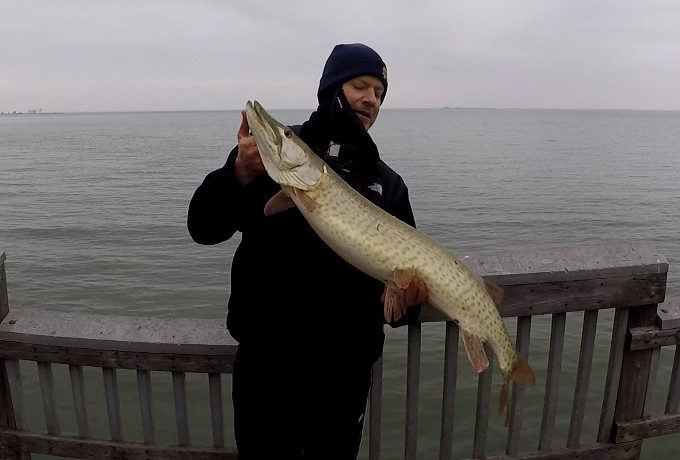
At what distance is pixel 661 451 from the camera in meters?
6.00

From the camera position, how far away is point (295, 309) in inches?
96.7

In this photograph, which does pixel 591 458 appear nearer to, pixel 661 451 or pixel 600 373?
pixel 661 451

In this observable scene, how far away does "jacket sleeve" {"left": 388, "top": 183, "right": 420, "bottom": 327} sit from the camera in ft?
8.83

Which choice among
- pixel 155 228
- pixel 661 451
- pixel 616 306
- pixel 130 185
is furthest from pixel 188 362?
pixel 130 185

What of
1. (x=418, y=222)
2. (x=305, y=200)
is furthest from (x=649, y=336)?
(x=418, y=222)

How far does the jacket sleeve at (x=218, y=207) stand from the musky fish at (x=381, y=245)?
16 centimetres

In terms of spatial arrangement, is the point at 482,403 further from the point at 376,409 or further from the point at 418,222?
the point at 418,222

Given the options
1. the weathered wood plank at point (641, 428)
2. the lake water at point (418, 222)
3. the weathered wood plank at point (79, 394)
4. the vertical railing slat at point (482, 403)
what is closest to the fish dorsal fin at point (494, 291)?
the vertical railing slat at point (482, 403)

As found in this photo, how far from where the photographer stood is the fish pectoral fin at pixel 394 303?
239 cm

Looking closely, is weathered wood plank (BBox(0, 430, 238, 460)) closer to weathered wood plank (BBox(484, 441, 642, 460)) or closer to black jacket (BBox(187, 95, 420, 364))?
black jacket (BBox(187, 95, 420, 364))

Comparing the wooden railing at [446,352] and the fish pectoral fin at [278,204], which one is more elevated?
the fish pectoral fin at [278,204]

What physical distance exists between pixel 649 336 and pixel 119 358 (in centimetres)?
305

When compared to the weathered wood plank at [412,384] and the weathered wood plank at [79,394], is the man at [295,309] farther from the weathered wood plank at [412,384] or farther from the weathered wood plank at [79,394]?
the weathered wood plank at [79,394]

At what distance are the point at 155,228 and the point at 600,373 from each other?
1528 cm
